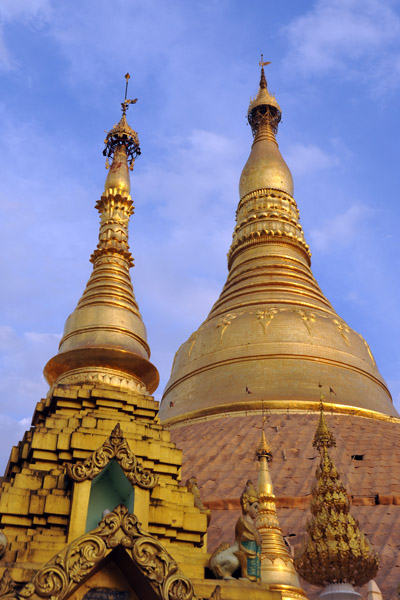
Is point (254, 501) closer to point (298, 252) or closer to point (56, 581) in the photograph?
point (56, 581)

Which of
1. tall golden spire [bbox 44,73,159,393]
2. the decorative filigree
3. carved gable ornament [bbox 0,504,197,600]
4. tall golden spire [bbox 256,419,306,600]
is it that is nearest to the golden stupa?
tall golden spire [bbox 256,419,306,600]

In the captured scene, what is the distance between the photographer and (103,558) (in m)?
5.88

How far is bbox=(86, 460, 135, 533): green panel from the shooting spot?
877cm

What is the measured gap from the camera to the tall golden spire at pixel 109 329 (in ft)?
42.9

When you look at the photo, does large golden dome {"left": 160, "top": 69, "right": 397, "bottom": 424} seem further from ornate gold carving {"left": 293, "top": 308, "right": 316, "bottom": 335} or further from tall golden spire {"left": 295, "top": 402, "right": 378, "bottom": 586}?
tall golden spire {"left": 295, "top": 402, "right": 378, "bottom": 586}

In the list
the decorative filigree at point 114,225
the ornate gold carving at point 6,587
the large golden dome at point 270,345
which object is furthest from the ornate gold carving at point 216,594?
the large golden dome at point 270,345

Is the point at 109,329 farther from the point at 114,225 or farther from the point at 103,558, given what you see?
the point at 103,558

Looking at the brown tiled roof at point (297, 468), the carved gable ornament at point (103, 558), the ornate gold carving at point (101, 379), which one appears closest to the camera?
the carved gable ornament at point (103, 558)

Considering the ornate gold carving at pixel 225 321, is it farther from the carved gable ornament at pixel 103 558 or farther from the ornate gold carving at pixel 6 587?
the ornate gold carving at pixel 6 587

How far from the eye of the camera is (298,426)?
16328 mm

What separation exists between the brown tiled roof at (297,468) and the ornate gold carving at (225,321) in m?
3.74

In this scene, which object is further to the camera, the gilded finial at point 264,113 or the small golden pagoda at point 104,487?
the gilded finial at point 264,113

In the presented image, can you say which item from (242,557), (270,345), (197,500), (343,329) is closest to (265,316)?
(270,345)

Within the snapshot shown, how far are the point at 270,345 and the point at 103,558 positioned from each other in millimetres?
14658
